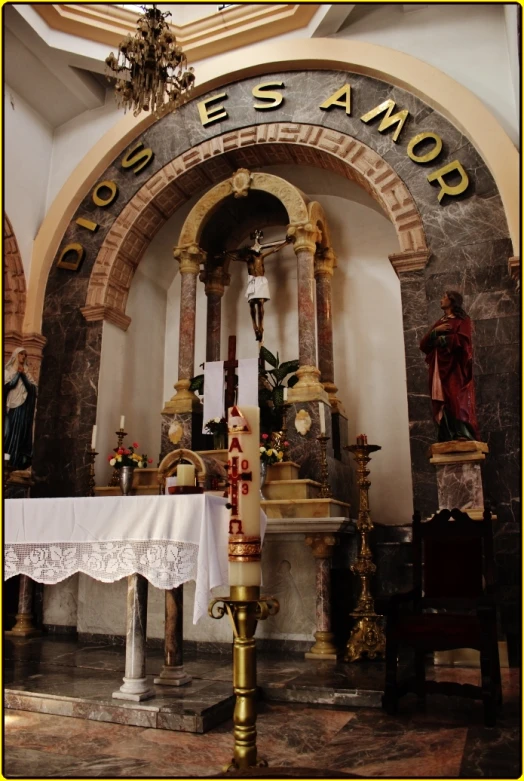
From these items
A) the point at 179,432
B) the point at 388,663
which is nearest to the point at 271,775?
the point at 388,663

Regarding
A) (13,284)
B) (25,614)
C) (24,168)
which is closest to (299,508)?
(25,614)

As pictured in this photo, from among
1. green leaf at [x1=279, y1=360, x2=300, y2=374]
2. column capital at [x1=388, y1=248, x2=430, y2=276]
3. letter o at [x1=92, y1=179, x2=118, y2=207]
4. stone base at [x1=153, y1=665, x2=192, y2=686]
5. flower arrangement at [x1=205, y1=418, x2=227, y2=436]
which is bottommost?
stone base at [x1=153, y1=665, x2=192, y2=686]

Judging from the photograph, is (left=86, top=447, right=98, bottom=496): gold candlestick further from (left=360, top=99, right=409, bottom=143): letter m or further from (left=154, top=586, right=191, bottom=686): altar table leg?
(left=360, top=99, right=409, bottom=143): letter m

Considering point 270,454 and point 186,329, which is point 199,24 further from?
point 270,454

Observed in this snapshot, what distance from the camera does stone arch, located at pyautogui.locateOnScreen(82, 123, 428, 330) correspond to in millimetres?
6609

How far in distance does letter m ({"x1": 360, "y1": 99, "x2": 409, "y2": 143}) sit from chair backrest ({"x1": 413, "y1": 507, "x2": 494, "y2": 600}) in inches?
170

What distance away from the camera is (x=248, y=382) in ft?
22.2

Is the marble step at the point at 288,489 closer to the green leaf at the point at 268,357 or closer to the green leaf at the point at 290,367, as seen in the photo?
the green leaf at the point at 290,367

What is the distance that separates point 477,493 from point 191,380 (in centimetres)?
345

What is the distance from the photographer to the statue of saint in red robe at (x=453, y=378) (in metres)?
5.32

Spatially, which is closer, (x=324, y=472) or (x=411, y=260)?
(x=324, y=472)

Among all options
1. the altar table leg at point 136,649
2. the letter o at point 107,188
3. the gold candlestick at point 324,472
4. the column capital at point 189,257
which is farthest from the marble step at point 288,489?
the letter o at point 107,188

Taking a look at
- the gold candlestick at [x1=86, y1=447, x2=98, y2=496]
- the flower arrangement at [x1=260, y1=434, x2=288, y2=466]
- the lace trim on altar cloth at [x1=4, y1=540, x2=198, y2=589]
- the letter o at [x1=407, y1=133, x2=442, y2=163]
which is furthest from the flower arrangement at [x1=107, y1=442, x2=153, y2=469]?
the letter o at [x1=407, y1=133, x2=442, y2=163]

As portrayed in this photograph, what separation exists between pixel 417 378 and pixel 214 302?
3.16 m
